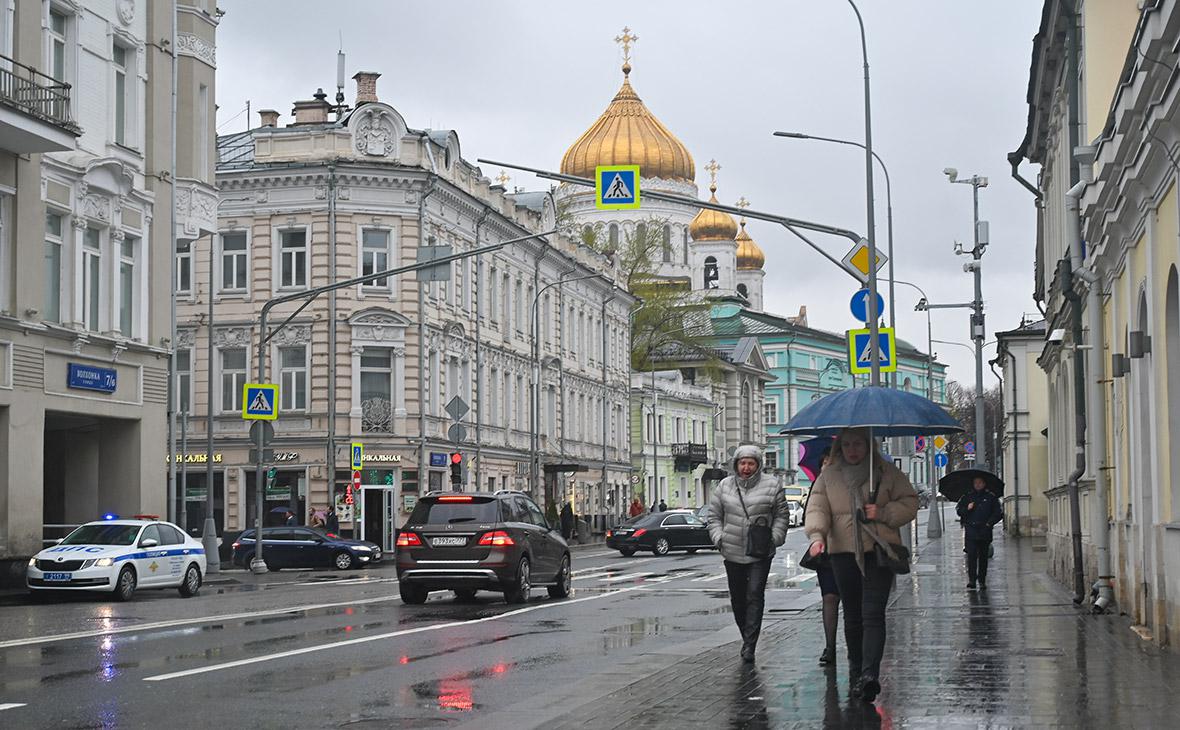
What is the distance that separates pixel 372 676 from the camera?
553 inches

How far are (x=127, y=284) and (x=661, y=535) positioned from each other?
67.5 ft

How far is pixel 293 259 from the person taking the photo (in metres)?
52.3

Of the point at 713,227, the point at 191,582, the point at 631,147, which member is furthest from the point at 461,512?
the point at 713,227

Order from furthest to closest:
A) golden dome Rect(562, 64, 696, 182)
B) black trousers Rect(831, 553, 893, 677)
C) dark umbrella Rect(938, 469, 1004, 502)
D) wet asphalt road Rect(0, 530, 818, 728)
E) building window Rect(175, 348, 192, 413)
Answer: golden dome Rect(562, 64, 696, 182) < building window Rect(175, 348, 192, 413) < dark umbrella Rect(938, 469, 1004, 502) < wet asphalt road Rect(0, 530, 818, 728) < black trousers Rect(831, 553, 893, 677)

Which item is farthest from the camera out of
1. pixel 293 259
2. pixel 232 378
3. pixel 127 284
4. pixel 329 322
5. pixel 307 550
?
pixel 232 378

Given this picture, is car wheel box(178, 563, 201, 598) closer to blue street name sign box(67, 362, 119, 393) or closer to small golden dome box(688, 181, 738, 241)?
blue street name sign box(67, 362, 119, 393)

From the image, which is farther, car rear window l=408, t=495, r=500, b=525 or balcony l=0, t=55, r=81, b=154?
balcony l=0, t=55, r=81, b=154

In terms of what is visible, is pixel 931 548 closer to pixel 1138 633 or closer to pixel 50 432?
pixel 50 432

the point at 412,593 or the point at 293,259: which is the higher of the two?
the point at 293,259

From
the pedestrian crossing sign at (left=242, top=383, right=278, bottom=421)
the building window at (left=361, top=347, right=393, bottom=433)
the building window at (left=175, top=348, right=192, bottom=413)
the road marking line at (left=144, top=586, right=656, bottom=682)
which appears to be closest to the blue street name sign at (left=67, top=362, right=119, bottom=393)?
the pedestrian crossing sign at (left=242, top=383, right=278, bottom=421)

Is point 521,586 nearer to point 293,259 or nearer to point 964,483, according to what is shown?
point 964,483

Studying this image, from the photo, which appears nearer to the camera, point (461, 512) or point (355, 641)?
point (355, 641)

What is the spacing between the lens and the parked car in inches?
1651

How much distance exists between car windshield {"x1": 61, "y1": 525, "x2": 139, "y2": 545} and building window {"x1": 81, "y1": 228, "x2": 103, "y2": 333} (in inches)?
222
